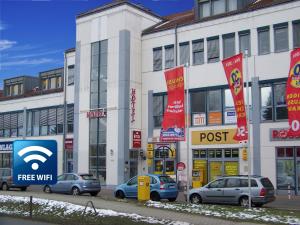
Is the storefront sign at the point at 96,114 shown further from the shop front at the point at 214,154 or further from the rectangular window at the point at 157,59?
the shop front at the point at 214,154

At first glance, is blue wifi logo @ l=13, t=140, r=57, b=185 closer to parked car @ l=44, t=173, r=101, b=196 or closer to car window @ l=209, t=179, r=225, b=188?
car window @ l=209, t=179, r=225, b=188

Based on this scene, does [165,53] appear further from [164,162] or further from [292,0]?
[292,0]

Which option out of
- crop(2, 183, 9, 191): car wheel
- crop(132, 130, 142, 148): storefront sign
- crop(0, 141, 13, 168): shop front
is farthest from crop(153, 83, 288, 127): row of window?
crop(0, 141, 13, 168): shop front

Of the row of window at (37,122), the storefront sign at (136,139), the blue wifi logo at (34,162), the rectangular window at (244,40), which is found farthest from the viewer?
the row of window at (37,122)

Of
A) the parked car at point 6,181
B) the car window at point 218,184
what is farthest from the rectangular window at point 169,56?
the car window at point 218,184

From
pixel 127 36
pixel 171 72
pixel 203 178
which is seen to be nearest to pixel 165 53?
pixel 127 36

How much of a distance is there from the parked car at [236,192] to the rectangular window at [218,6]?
16.8m

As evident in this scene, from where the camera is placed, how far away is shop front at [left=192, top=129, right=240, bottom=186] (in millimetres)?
33594

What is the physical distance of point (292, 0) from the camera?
31.9 metres

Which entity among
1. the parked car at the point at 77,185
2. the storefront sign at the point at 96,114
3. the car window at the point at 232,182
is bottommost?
the parked car at the point at 77,185

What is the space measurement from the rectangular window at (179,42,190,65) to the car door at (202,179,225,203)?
48.3 ft

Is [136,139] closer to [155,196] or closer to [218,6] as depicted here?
[218,6]

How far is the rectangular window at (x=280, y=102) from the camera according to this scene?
3175cm

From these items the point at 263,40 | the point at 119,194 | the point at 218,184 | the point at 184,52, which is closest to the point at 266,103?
the point at 263,40
